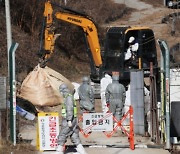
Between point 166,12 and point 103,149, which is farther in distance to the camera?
point 166,12

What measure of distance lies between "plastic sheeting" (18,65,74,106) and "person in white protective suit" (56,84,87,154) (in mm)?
10479

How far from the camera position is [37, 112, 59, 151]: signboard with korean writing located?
1611cm

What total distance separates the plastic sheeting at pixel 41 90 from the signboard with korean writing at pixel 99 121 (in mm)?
8567

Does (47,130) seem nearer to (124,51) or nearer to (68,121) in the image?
(68,121)

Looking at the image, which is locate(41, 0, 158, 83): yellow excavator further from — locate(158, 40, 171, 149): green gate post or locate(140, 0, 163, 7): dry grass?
locate(140, 0, 163, 7): dry grass

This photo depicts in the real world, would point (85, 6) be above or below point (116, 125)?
above

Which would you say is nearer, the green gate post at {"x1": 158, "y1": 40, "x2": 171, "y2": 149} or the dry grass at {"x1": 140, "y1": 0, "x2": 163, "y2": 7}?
the green gate post at {"x1": 158, "y1": 40, "x2": 171, "y2": 149}

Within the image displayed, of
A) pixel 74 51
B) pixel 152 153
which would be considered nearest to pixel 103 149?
pixel 152 153

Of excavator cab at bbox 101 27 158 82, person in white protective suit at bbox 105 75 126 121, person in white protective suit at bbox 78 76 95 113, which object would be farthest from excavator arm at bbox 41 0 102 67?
person in white protective suit at bbox 105 75 126 121

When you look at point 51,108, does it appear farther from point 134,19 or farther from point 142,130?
point 134,19

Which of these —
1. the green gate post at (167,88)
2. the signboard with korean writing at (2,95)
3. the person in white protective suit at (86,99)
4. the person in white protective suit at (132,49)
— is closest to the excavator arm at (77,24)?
the person in white protective suit at (132,49)

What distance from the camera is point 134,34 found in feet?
93.0

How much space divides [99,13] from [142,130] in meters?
41.5

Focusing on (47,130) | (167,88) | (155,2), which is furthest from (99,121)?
(155,2)
